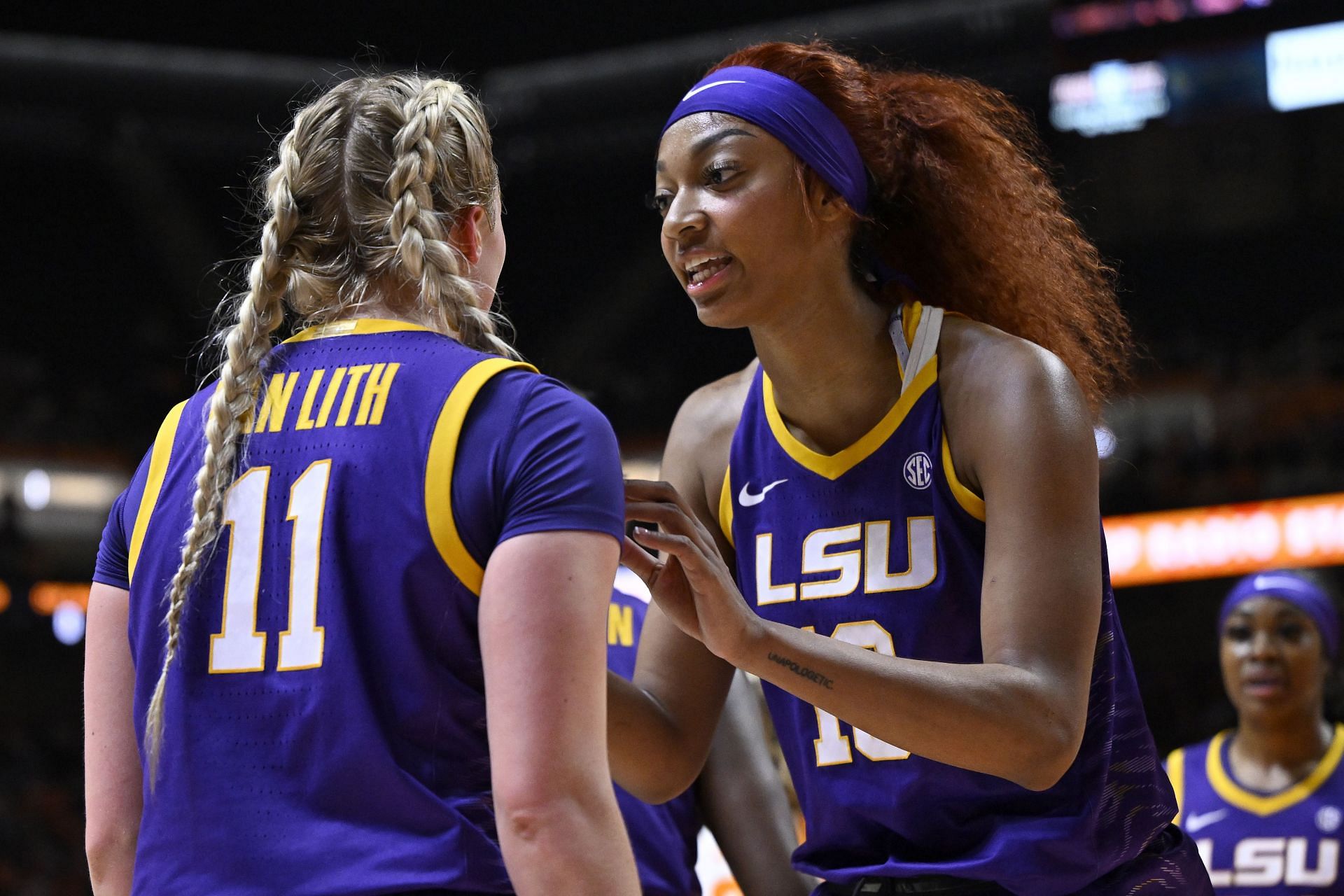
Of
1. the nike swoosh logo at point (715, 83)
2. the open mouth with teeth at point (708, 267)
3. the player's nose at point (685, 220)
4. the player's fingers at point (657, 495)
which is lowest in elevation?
the player's fingers at point (657, 495)

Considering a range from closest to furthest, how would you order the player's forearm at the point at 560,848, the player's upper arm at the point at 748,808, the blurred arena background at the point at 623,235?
1. the player's forearm at the point at 560,848
2. the player's upper arm at the point at 748,808
3. the blurred arena background at the point at 623,235

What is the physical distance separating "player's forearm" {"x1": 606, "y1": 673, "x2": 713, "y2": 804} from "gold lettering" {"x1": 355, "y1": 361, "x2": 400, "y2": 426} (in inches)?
36.2

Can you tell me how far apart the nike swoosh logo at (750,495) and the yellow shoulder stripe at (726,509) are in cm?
3

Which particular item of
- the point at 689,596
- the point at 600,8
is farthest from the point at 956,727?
the point at 600,8

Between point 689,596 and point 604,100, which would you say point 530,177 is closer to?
point 604,100

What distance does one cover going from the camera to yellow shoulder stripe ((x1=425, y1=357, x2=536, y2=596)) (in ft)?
5.25

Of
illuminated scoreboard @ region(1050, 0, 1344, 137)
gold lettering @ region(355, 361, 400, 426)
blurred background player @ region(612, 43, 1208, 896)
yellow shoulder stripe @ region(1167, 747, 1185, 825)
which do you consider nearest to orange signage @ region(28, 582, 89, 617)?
illuminated scoreboard @ region(1050, 0, 1344, 137)

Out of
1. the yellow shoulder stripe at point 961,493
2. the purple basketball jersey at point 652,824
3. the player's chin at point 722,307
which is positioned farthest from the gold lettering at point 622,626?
the yellow shoulder stripe at point 961,493

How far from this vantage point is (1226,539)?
11.8m

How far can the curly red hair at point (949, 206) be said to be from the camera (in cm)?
256

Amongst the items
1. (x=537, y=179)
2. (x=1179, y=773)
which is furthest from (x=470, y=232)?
(x=537, y=179)

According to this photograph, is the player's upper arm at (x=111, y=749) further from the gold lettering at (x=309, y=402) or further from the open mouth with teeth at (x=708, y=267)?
the open mouth with teeth at (x=708, y=267)

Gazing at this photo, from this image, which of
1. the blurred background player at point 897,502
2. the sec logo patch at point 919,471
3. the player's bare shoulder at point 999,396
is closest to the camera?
the blurred background player at point 897,502

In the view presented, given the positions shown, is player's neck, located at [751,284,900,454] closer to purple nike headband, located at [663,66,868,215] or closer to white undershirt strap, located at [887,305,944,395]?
white undershirt strap, located at [887,305,944,395]
